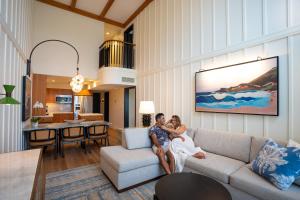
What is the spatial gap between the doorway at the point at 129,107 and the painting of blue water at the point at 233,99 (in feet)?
12.1

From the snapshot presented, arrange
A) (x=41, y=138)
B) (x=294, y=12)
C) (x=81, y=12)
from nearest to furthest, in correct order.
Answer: (x=294, y=12) → (x=41, y=138) → (x=81, y=12)

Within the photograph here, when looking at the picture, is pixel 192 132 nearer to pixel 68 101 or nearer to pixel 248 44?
pixel 248 44

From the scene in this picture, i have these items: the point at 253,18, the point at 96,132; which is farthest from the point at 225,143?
the point at 96,132

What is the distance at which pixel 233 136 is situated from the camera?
8.63 feet

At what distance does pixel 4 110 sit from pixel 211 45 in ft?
12.2

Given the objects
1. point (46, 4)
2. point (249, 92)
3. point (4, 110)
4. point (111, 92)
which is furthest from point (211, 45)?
point (111, 92)

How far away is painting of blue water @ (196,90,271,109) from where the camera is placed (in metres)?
2.49

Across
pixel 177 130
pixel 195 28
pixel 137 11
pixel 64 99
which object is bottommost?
pixel 177 130

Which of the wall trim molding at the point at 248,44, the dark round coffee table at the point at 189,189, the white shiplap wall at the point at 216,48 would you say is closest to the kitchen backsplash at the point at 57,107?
the white shiplap wall at the point at 216,48

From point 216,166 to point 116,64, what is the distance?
464 cm

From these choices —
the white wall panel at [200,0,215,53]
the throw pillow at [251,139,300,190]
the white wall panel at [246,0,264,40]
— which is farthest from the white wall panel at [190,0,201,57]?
the throw pillow at [251,139,300,190]

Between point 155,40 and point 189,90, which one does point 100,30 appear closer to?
point 155,40

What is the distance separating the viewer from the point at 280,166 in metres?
1.67

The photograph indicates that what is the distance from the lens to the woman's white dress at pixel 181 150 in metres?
2.64
